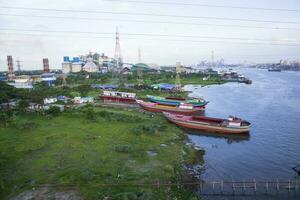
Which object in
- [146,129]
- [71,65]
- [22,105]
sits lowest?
[146,129]

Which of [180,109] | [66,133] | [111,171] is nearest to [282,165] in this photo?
[111,171]

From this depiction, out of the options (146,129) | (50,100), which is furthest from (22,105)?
(146,129)

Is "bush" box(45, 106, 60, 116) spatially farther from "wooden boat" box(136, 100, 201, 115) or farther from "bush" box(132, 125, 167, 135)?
"wooden boat" box(136, 100, 201, 115)

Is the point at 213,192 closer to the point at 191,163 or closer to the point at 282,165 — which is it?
the point at 191,163

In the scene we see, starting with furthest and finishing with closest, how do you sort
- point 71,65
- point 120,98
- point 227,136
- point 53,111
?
point 71,65 → point 120,98 → point 53,111 → point 227,136

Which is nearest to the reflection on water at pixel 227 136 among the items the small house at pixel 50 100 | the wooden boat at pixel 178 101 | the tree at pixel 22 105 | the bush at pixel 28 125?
the wooden boat at pixel 178 101

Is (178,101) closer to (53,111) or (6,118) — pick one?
(53,111)
